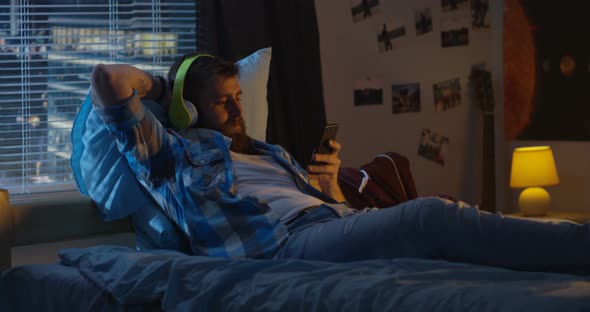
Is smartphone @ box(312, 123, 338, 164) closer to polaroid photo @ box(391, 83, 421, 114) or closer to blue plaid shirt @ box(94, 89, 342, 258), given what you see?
blue plaid shirt @ box(94, 89, 342, 258)

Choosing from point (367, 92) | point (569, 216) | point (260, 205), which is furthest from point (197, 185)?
point (569, 216)

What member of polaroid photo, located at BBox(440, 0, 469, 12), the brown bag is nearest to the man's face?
the brown bag

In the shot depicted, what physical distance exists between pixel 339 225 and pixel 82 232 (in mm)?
763

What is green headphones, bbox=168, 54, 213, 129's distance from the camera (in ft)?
8.27

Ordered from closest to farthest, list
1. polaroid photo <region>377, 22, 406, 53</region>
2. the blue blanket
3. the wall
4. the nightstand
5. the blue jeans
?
the blue blanket < the blue jeans < the nightstand < the wall < polaroid photo <region>377, 22, 406, 53</region>

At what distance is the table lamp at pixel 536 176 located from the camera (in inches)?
152

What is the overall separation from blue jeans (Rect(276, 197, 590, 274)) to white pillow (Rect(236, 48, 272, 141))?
2.48 ft

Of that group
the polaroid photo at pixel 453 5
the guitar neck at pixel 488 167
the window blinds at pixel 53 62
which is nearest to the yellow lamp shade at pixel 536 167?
the guitar neck at pixel 488 167

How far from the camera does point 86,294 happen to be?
201 centimetres

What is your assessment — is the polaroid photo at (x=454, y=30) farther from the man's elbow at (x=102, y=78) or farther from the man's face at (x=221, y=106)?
the man's elbow at (x=102, y=78)

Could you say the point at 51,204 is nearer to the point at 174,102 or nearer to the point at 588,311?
the point at 174,102

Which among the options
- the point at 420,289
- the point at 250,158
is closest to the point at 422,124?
the point at 250,158

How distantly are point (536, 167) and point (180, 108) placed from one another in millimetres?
1952

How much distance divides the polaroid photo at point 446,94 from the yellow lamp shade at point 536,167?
0.48 metres
